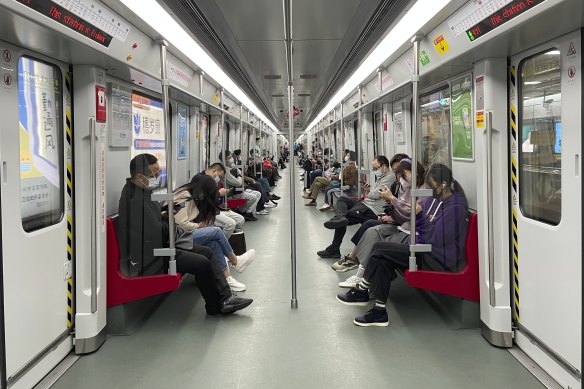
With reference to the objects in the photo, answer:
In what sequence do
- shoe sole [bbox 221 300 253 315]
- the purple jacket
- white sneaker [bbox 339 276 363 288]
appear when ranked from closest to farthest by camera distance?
1. the purple jacket
2. shoe sole [bbox 221 300 253 315]
3. white sneaker [bbox 339 276 363 288]

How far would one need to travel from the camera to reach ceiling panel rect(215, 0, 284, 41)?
484cm

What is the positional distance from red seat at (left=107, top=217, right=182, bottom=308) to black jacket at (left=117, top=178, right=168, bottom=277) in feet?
0.35

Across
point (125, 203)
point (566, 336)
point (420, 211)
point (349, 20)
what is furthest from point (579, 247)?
point (349, 20)

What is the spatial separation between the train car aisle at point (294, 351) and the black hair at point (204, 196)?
830 millimetres

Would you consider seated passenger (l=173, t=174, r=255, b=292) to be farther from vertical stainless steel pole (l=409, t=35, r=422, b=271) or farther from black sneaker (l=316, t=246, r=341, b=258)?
vertical stainless steel pole (l=409, t=35, r=422, b=271)

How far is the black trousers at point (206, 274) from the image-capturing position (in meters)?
3.96

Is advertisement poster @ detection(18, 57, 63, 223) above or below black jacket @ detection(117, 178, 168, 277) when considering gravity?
above

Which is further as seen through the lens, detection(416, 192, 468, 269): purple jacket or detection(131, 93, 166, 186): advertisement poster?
detection(131, 93, 166, 186): advertisement poster

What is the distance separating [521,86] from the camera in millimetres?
3297

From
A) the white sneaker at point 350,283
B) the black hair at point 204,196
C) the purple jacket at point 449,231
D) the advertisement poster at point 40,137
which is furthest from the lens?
the white sneaker at point 350,283

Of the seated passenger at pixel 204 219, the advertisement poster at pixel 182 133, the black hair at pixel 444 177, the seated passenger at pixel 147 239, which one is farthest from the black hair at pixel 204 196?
the black hair at pixel 444 177

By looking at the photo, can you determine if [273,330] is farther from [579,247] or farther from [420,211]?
[579,247]

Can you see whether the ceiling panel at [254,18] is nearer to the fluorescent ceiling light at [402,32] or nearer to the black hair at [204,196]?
the fluorescent ceiling light at [402,32]

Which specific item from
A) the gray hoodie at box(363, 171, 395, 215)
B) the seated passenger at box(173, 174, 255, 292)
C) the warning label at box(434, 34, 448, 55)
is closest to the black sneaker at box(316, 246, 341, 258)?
the gray hoodie at box(363, 171, 395, 215)
